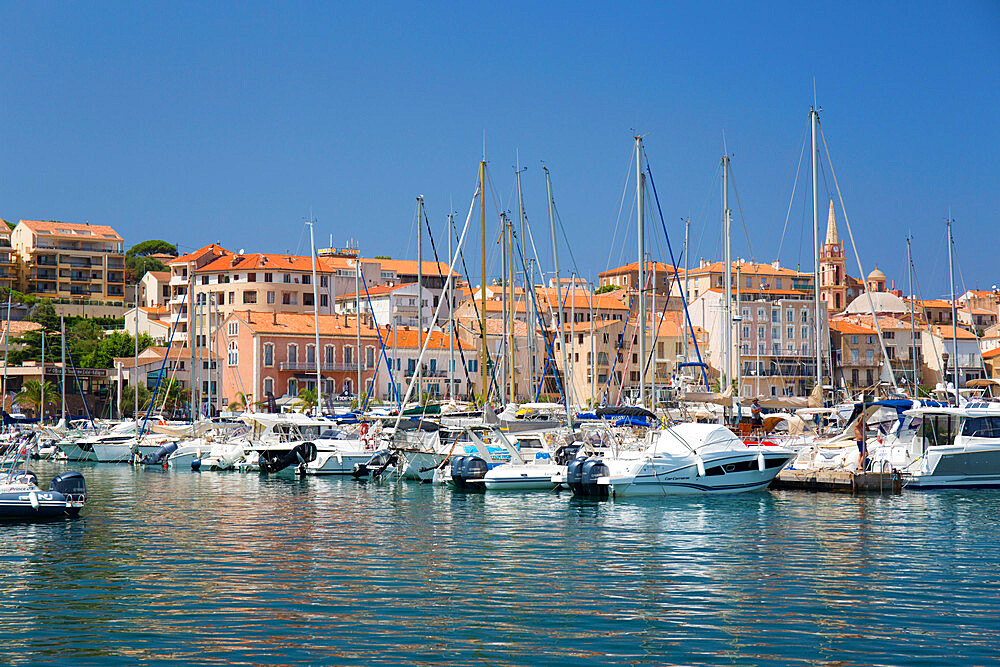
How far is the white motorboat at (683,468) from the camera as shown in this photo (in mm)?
34031

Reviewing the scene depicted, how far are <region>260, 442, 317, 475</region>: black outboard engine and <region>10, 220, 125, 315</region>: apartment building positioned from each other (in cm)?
9839

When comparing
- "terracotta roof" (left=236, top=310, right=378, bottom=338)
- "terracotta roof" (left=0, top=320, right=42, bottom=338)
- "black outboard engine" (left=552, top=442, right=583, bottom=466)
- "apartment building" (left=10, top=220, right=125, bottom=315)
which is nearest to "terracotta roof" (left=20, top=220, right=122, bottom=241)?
"apartment building" (left=10, top=220, right=125, bottom=315)

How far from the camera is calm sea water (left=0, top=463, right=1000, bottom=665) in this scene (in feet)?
50.0

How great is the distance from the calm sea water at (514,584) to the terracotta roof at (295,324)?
5987cm

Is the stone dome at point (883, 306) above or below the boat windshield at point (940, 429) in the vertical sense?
above

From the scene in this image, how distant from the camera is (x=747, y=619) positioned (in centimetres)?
1675

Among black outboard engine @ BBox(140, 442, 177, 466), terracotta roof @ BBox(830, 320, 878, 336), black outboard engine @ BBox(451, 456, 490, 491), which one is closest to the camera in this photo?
black outboard engine @ BBox(451, 456, 490, 491)

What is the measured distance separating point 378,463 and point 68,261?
11388cm

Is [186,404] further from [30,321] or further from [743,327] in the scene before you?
[743,327]

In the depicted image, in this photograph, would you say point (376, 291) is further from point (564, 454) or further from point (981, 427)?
point (981, 427)

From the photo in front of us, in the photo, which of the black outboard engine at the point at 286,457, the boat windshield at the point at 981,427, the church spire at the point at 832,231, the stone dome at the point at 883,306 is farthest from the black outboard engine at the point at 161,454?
the church spire at the point at 832,231

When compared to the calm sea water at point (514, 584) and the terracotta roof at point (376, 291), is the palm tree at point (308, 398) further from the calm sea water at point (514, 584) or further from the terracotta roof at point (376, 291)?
the calm sea water at point (514, 584)

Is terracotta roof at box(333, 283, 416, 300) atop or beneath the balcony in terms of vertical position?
atop

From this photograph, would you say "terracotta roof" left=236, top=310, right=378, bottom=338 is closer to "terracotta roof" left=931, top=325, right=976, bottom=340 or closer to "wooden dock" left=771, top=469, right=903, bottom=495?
"wooden dock" left=771, top=469, right=903, bottom=495
